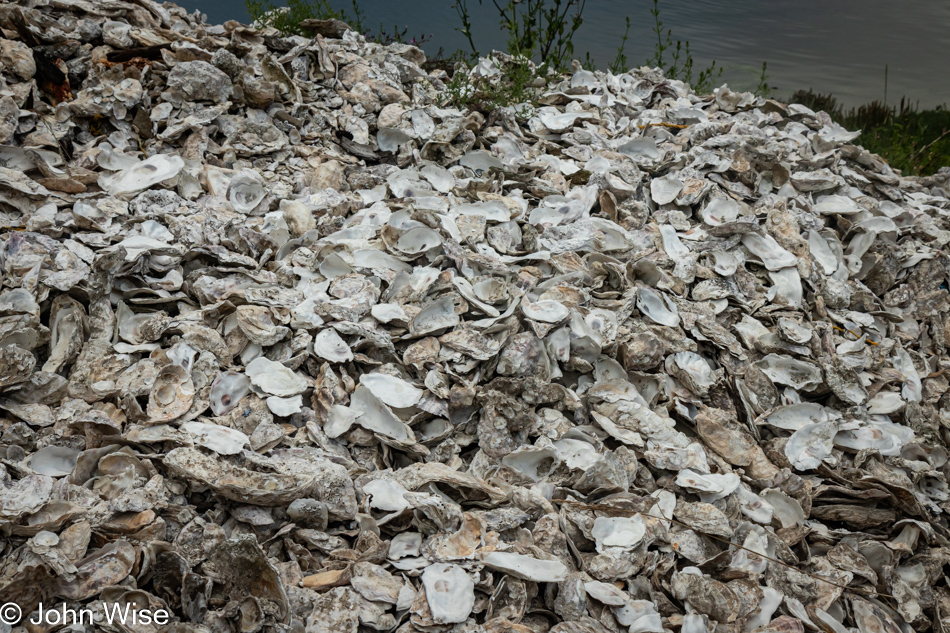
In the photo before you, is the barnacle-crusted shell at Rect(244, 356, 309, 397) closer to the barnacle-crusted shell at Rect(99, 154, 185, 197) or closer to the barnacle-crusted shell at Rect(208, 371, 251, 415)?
the barnacle-crusted shell at Rect(208, 371, 251, 415)

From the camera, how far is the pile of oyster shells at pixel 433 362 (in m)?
1.71

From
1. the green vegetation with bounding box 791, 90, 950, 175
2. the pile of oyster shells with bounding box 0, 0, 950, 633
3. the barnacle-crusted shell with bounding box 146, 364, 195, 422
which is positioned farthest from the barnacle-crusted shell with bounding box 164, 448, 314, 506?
the green vegetation with bounding box 791, 90, 950, 175

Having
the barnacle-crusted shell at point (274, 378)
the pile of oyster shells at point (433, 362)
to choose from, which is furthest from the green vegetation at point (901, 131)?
the barnacle-crusted shell at point (274, 378)

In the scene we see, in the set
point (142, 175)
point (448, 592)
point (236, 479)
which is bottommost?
point (448, 592)

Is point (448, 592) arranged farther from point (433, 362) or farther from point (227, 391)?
point (227, 391)

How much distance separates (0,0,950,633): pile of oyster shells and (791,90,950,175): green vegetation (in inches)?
93.9

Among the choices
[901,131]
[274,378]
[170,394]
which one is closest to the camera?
[170,394]

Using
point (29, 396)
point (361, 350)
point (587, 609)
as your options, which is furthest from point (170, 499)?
point (587, 609)

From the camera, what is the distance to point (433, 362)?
2225mm

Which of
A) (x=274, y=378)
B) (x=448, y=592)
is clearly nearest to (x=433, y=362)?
(x=274, y=378)

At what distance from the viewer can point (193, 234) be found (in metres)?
2.61

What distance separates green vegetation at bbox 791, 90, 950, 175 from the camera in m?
A: 5.62

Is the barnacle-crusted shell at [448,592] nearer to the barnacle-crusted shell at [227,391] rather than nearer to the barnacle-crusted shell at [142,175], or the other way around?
the barnacle-crusted shell at [227,391]

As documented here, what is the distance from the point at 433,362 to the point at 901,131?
7.28 metres
